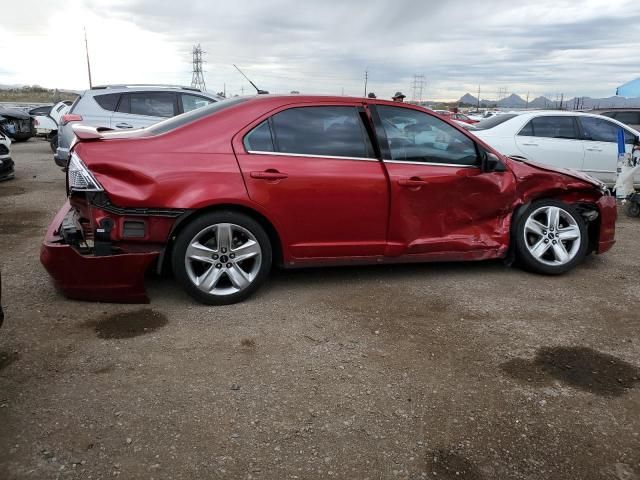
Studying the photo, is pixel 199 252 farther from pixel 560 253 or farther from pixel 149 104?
pixel 149 104

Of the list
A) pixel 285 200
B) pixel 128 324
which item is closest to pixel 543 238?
pixel 285 200

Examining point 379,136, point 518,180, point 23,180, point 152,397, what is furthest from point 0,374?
point 23,180

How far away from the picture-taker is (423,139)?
15.9 ft

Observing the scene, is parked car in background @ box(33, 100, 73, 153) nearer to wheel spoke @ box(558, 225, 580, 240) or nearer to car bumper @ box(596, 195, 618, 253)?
wheel spoke @ box(558, 225, 580, 240)

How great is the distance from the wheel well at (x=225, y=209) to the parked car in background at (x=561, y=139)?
5681 millimetres

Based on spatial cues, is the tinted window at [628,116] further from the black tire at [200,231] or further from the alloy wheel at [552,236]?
the black tire at [200,231]

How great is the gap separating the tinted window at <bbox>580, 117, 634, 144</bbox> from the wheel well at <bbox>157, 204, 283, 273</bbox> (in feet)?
23.0

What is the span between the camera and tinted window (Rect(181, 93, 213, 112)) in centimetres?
998

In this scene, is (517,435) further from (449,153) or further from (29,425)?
(449,153)

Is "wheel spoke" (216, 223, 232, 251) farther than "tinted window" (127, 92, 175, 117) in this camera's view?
No

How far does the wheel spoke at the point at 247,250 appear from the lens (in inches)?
167

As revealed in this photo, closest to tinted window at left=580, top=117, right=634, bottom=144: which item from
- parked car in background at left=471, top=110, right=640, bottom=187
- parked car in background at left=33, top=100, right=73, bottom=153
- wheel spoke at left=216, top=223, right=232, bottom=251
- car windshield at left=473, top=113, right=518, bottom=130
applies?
parked car in background at left=471, top=110, right=640, bottom=187

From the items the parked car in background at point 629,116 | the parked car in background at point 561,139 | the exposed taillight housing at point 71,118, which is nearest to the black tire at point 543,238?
the parked car in background at point 561,139

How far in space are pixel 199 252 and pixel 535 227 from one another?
314 cm
